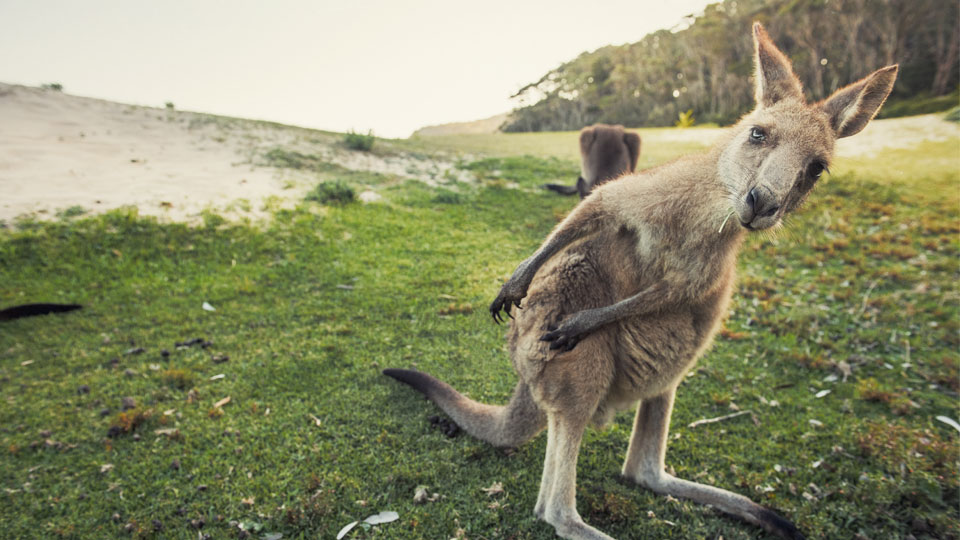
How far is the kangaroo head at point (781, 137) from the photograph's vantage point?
1.89 metres

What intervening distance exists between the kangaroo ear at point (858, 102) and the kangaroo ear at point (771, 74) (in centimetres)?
15

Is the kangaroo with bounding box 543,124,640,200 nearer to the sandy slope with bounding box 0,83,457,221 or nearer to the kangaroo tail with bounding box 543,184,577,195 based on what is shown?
the kangaroo tail with bounding box 543,184,577,195

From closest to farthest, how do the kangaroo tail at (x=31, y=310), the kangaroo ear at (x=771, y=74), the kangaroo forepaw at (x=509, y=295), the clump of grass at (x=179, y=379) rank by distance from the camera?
1. the kangaroo ear at (x=771, y=74)
2. the kangaroo forepaw at (x=509, y=295)
3. the clump of grass at (x=179, y=379)
4. the kangaroo tail at (x=31, y=310)

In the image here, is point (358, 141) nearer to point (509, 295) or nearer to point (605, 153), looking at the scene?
point (605, 153)

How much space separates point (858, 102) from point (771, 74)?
0.37m

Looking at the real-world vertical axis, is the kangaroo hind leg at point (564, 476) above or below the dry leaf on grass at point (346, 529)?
above

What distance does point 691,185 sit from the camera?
2264mm

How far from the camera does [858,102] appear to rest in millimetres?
2080

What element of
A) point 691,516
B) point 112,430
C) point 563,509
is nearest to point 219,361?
point 112,430

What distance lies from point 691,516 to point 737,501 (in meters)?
0.29

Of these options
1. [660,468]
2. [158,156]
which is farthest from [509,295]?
[158,156]

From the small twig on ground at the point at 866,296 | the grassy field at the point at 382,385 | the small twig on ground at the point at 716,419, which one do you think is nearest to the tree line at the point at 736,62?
the small twig on ground at the point at 866,296

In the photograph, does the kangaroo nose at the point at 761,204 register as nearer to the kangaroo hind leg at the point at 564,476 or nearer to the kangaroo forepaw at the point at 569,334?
the kangaroo forepaw at the point at 569,334

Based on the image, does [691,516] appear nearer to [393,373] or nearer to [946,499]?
[946,499]
